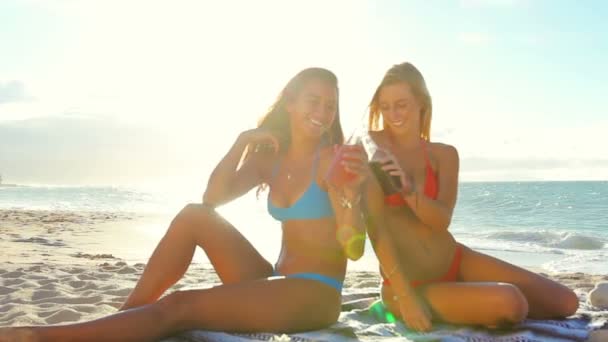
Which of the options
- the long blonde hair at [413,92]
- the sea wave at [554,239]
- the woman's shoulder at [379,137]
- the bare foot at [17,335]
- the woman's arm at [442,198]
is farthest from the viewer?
the sea wave at [554,239]

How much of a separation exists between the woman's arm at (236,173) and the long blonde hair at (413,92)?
2.27ft

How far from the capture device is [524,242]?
17.8 m

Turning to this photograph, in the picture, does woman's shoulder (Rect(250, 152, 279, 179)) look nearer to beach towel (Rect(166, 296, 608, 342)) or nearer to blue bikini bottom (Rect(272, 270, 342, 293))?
blue bikini bottom (Rect(272, 270, 342, 293))

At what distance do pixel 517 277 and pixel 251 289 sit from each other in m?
1.74

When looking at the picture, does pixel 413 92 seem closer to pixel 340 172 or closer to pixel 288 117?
pixel 288 117

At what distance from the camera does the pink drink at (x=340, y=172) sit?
3.28 m

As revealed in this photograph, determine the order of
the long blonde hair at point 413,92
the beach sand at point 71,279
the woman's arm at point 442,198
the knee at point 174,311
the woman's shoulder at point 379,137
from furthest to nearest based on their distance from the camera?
the beach sand at point 71,279 < the woman's shoulder at point 379,137 < the long blonde hair at point 413,92 < the woman's arm at point 442,198 < the knee at point 174,311

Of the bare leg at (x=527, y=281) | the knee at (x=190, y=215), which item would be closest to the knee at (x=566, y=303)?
the bare leg at (x=527, y=281)

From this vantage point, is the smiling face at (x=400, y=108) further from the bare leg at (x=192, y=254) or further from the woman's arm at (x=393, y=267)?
the bare leg at (x=192, y=254)

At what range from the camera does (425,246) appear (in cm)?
384

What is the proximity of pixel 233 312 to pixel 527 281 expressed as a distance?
1.88 meters

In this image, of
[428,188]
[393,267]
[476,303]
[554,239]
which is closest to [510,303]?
[476,303]

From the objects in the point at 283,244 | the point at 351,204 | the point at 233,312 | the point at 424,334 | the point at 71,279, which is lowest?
the point at 71,279

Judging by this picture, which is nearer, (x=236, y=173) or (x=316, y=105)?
(x=316, y=105)
